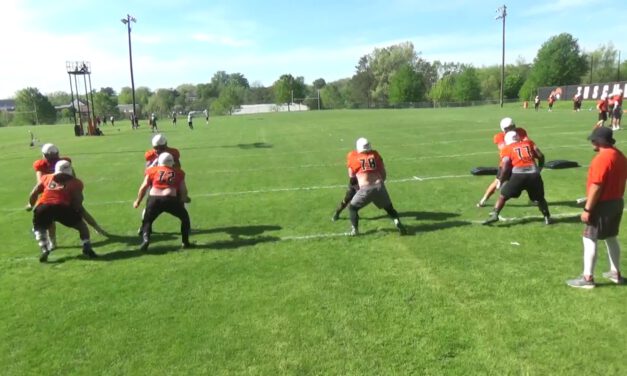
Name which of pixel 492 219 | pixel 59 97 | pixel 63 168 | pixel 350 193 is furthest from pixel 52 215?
pixel 59 97

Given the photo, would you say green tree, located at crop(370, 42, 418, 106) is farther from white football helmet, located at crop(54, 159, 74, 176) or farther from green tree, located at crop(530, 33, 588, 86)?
white football helmet, located at crop(54, 159, 74, 176)

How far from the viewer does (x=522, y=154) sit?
322 inches

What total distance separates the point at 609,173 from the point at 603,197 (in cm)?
27

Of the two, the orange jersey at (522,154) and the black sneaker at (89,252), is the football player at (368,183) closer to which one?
the orange jersey at (522,154)

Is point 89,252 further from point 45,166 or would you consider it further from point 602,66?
point 602,66

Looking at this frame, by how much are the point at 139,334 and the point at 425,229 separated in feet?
16.7

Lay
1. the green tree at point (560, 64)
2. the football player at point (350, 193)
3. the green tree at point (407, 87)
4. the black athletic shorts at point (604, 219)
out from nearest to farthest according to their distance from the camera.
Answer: the black athletic shorts at point (604, 219) → the football player at point (350, 193) → the green tree at point (560, 64) → the green tree at point (407, 87)

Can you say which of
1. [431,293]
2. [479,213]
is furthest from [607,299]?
[479,213]

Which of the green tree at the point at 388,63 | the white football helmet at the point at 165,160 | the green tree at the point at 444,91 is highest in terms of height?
the green tree at the point at 388,63

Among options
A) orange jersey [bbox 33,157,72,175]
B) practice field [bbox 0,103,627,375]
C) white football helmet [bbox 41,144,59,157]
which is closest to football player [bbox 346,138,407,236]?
practice field [bbox 0,103,627,375]

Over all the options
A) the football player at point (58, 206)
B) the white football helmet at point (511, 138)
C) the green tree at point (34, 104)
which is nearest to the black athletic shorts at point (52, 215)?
the football player at point (58, 206)

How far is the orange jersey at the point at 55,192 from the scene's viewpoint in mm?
7555

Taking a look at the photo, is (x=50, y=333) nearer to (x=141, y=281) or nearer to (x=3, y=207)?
(x=141, y=281)

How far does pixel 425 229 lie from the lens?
328 inches
